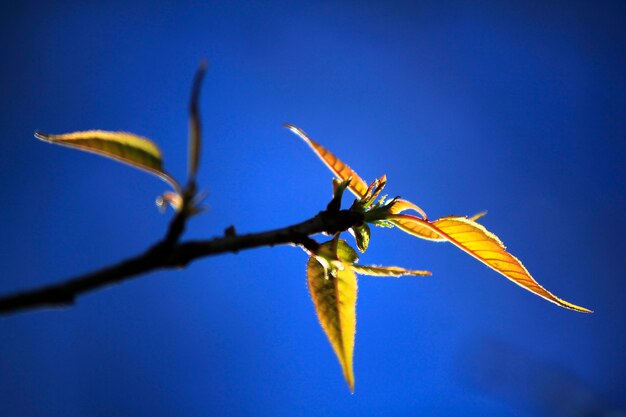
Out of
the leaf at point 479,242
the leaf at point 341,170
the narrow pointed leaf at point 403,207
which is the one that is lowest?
the leaf at point 479,242

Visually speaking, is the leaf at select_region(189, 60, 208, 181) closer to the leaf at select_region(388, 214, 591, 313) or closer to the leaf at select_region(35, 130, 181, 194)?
the leaf at select_region(35, 130, 181, 194)

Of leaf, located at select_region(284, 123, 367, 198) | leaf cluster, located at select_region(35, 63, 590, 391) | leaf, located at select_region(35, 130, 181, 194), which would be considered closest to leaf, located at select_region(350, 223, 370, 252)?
leaf cluster, located at select_region(35, 63, 590, 391)

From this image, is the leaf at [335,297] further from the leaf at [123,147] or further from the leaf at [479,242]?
the leaf at [123,147]

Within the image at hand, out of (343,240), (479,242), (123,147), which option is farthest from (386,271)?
(123,147)

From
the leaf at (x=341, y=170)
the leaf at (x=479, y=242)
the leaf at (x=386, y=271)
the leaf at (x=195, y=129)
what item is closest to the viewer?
the leaf at (x=195, y=129)

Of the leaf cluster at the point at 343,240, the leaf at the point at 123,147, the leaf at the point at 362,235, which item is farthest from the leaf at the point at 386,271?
the leaf at the point at 123,147

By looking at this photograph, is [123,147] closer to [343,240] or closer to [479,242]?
[343,240]
